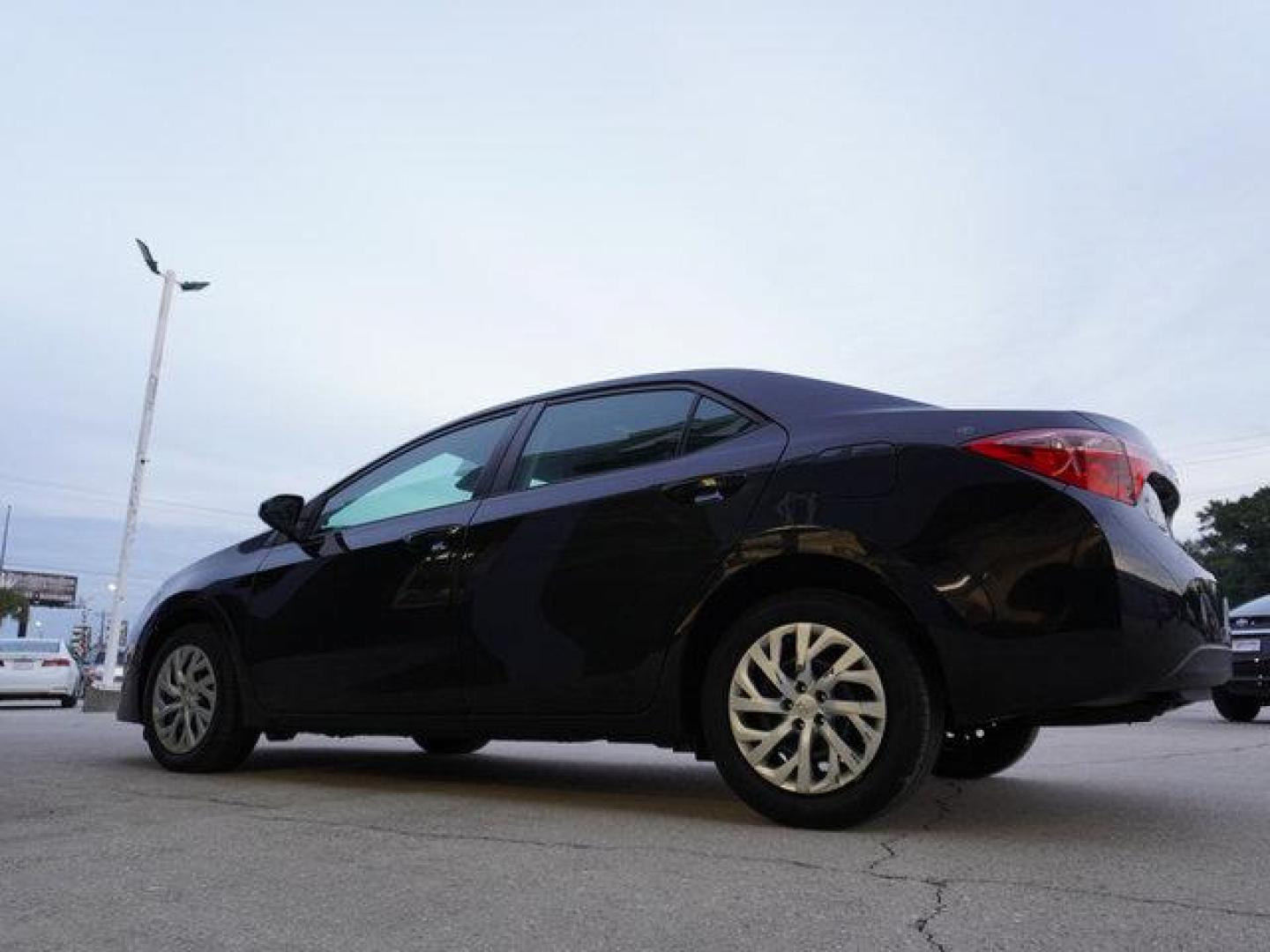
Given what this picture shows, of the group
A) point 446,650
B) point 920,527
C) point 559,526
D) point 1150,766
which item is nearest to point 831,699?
point 920,527

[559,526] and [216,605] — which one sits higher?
[559,526]

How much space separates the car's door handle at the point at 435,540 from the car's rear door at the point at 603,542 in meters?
0.10

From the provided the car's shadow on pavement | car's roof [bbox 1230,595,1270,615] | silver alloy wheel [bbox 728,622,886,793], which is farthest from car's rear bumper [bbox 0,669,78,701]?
silver alloy wheel [bbox 728,622,886,793]

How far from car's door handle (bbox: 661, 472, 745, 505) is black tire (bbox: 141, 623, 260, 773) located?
2.50 m

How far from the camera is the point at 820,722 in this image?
352 cm

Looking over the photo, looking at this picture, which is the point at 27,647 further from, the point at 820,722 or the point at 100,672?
the point at 820,722

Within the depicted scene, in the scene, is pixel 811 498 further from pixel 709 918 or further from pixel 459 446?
pixel 459 446

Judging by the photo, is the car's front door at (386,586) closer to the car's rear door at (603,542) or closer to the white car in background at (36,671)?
the car's rear door at (603,542)

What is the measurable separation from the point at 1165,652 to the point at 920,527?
0.77m

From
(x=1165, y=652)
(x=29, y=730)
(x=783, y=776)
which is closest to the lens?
(x=1165, y=652)

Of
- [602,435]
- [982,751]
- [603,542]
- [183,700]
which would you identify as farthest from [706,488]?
[183,700]

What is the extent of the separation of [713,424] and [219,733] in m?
2.79

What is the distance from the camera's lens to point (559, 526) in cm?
423

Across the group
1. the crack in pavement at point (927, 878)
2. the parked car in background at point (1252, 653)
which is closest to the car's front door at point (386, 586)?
the crack in pavement at point (927, 878)
